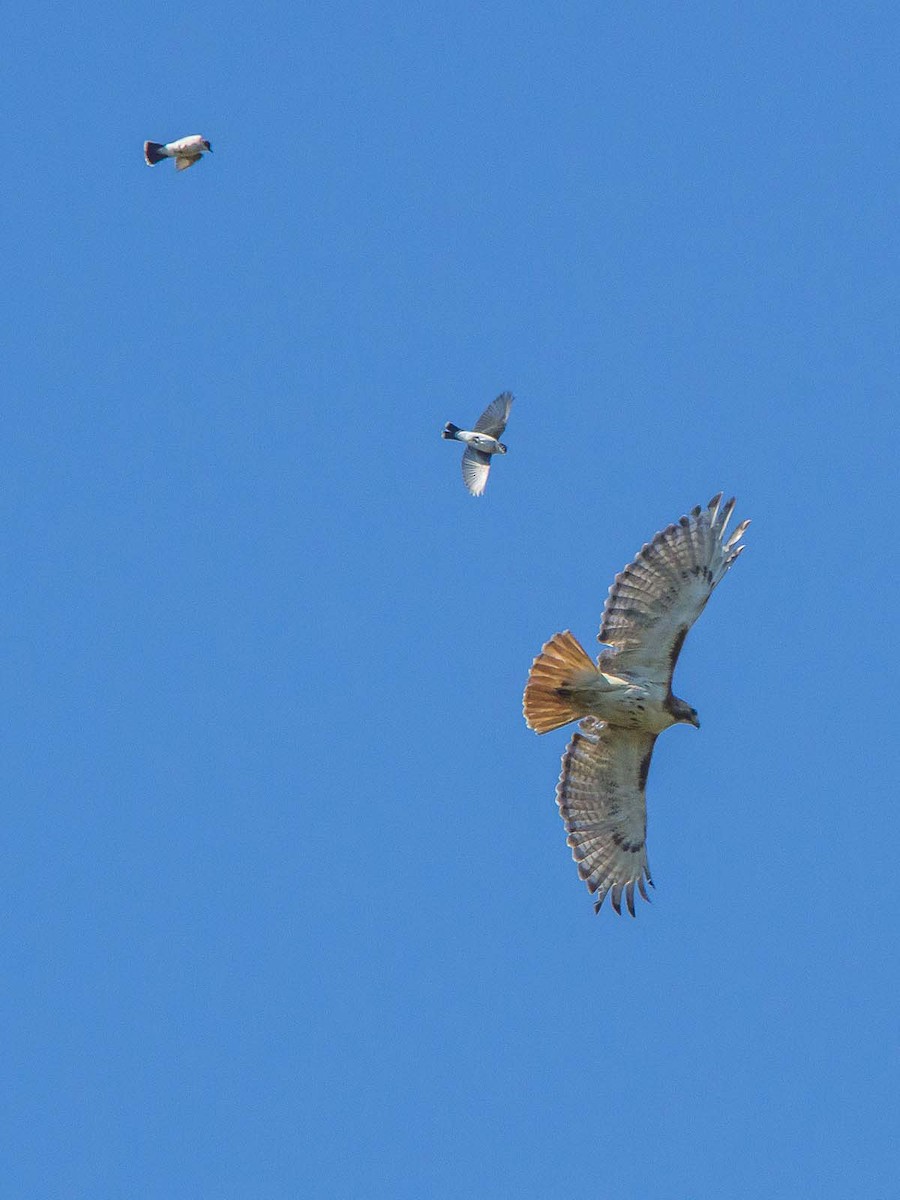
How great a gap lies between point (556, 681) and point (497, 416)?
479cm

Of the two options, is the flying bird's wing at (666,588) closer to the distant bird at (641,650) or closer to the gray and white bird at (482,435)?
the distant bird at (641,650)

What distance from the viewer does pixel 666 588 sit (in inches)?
673

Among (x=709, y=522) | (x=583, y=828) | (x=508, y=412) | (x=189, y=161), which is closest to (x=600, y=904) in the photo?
(x=583, y=828)

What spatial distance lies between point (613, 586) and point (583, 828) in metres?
2.49

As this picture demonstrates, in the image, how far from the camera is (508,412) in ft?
69.5

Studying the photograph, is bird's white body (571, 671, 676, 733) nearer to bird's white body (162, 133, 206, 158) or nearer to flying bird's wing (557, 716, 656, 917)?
flying bird's wing (557, 716, 656, 917)

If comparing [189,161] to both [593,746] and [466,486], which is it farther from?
[593,746]

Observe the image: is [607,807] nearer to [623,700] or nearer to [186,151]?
[623,700]

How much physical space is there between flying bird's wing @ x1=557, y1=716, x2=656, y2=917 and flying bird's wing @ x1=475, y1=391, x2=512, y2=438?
4.08m

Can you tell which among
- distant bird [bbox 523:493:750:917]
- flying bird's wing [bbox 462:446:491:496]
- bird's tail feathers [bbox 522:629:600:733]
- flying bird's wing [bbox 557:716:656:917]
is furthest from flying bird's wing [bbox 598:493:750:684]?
flying bird's wing [bbox 462:446:491:496]

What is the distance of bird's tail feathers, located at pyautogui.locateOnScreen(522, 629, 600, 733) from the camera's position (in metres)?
16.9

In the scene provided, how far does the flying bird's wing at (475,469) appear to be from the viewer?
21031 millimetres

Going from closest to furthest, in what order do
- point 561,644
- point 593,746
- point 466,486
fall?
point 561,644, point 593,746, point 466,486

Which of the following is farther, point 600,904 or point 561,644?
point 600,904
